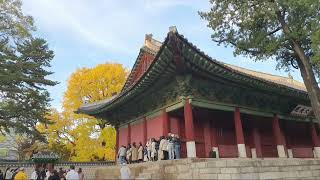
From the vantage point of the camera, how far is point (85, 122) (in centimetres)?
2641

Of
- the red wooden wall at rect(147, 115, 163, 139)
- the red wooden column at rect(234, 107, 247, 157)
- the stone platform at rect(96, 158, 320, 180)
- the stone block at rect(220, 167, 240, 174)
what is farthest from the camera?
the red wooden wall at rect(147, 115, 163, 139)

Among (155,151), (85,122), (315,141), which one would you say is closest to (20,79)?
(85,122)

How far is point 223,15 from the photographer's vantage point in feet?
48.9

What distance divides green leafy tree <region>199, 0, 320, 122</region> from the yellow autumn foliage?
561 inches

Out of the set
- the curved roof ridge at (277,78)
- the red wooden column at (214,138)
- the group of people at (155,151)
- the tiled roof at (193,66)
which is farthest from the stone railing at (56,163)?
the curved roof ridge at (277,78)

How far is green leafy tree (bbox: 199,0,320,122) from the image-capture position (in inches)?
522

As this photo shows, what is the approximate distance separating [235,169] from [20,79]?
18.2 metres

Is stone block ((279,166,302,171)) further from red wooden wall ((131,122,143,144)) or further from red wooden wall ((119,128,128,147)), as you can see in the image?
red wooden wall ((119,128,128,147))

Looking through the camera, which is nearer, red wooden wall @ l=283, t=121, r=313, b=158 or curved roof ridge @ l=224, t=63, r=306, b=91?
red wooden wall @ l=283, t=121, r=313, b=158

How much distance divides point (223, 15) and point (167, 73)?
4.06m

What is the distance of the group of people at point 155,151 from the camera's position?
43.8 feet

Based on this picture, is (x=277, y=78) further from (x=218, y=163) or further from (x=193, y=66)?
(x=218, y=163)

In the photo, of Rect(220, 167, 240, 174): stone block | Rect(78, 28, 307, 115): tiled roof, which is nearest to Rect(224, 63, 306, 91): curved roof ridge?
Rect(78, 28, 307, 115): tiled roof

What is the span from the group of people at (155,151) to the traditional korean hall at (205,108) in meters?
0.57
